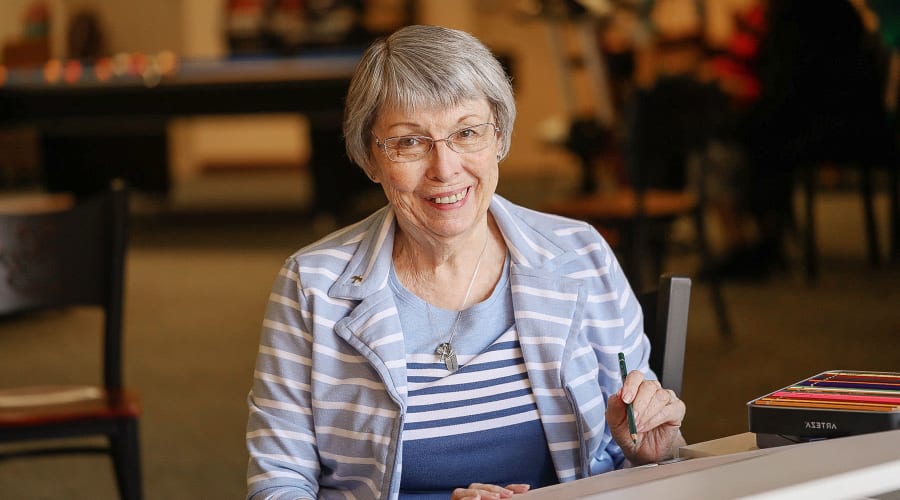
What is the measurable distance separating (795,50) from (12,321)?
13.1ft

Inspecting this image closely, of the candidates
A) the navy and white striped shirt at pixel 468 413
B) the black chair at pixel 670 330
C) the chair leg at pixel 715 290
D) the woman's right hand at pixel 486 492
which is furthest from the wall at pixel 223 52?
the woman's right hand at pixel 486 492

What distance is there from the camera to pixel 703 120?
492 centimetres

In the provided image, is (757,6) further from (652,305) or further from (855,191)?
(652,305)

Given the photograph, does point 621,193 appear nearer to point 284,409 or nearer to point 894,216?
point 894,216

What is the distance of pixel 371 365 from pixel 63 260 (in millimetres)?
1326

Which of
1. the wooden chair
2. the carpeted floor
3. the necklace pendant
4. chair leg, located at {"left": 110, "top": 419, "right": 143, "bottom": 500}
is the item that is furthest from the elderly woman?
the wooden chair

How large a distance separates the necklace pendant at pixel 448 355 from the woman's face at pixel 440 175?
16 centimetres

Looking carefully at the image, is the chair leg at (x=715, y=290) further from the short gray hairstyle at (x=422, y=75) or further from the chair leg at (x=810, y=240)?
the short gray hairstyle at (x=422, y=75)

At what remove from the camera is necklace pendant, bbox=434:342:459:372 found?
166 cm

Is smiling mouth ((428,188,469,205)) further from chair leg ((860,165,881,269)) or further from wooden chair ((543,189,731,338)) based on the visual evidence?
chair leg ((860,165,881,269))

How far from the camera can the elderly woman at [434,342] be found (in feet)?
5.29

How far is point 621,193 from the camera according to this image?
5652 millimetres

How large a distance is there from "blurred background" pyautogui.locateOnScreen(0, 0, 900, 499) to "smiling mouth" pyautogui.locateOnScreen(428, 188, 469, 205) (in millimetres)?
468

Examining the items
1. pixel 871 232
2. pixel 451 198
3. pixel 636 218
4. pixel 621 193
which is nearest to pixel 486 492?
pixel 451 198
